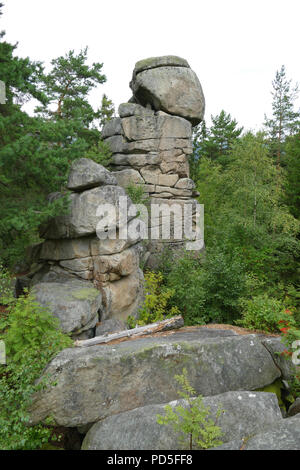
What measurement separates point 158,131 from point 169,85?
285cm

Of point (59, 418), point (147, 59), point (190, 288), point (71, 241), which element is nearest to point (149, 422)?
point (59, 418)

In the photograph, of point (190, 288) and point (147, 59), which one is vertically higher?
point (147, 59)

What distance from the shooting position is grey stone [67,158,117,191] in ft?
33.4

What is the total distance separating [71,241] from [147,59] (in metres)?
13.5

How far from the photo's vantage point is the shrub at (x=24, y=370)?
4.07m

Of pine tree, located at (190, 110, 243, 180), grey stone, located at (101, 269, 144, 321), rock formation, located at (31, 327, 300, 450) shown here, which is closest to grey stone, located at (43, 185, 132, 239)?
grey stone, located at (101, 269, 144, 321)

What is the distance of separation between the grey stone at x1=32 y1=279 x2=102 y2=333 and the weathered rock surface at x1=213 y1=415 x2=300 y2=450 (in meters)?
5.84

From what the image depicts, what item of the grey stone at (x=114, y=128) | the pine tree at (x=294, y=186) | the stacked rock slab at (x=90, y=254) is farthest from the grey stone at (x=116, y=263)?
the pine tree at (x=294, y=186)

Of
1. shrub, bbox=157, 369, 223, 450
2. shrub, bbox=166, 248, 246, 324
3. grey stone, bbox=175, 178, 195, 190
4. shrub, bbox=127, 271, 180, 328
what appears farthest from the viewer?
grey stone, bbox=175, 178, 195, 190

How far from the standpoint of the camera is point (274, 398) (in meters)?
4.39

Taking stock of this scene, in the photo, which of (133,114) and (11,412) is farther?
(133,114)

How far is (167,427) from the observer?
397cm

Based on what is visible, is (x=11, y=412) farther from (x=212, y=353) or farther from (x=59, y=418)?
(x=212, y=353)

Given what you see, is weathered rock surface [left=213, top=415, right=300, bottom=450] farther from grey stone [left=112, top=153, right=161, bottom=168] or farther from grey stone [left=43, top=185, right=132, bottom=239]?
grey stone [left=112, top=153, right=161, bottom=168]
